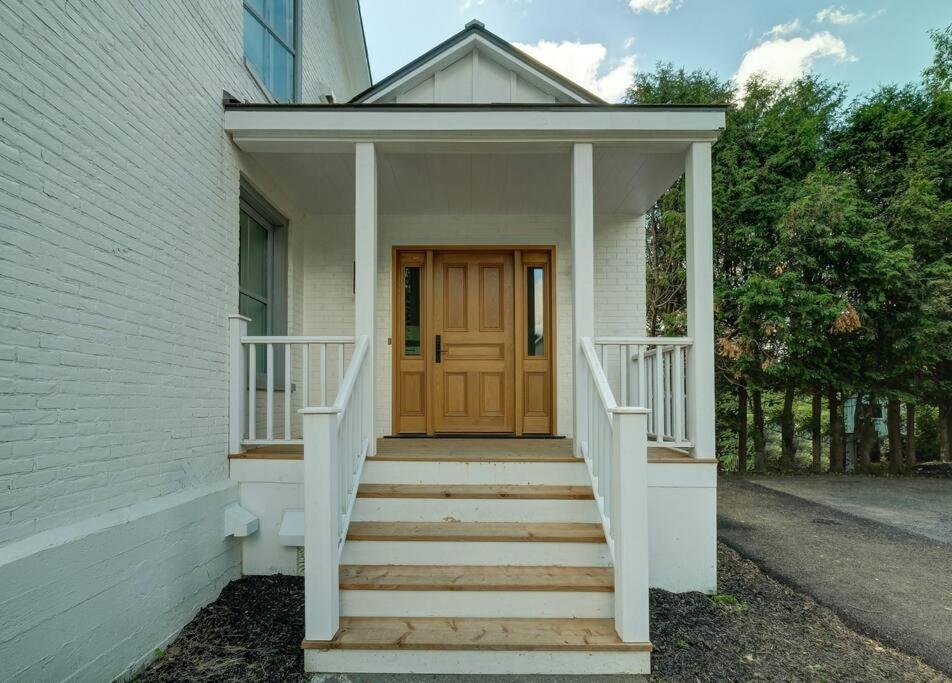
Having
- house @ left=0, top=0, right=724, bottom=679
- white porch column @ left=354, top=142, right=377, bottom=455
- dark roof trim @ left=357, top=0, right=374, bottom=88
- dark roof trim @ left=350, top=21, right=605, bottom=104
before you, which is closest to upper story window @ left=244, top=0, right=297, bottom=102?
house @ left=0, top=0, right=724, bottom=679

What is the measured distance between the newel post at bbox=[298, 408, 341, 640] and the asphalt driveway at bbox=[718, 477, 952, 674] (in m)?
2.85

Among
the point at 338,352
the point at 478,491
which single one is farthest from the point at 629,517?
the point at 338,352

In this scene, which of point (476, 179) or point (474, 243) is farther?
point (474, 243)

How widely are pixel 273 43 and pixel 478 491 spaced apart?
4.27 meters

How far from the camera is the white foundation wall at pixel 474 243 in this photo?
5.12m

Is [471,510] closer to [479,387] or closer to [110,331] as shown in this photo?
[110,331]

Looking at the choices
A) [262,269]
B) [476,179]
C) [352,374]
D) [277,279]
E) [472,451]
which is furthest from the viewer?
[277,279]

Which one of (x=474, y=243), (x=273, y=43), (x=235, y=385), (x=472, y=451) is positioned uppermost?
(x=273, y=43)

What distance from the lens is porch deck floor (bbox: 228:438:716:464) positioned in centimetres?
337

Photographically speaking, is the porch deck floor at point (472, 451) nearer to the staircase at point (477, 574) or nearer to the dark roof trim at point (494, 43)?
the staircase at point (477, 574)

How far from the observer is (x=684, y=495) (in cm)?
334

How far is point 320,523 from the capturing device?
2.41 metres

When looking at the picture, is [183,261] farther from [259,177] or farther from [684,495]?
[684,495]

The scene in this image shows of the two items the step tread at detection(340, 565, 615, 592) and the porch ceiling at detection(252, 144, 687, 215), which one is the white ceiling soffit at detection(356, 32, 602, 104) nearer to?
the porch ceiling at detection(252, 144, 687, 215)
